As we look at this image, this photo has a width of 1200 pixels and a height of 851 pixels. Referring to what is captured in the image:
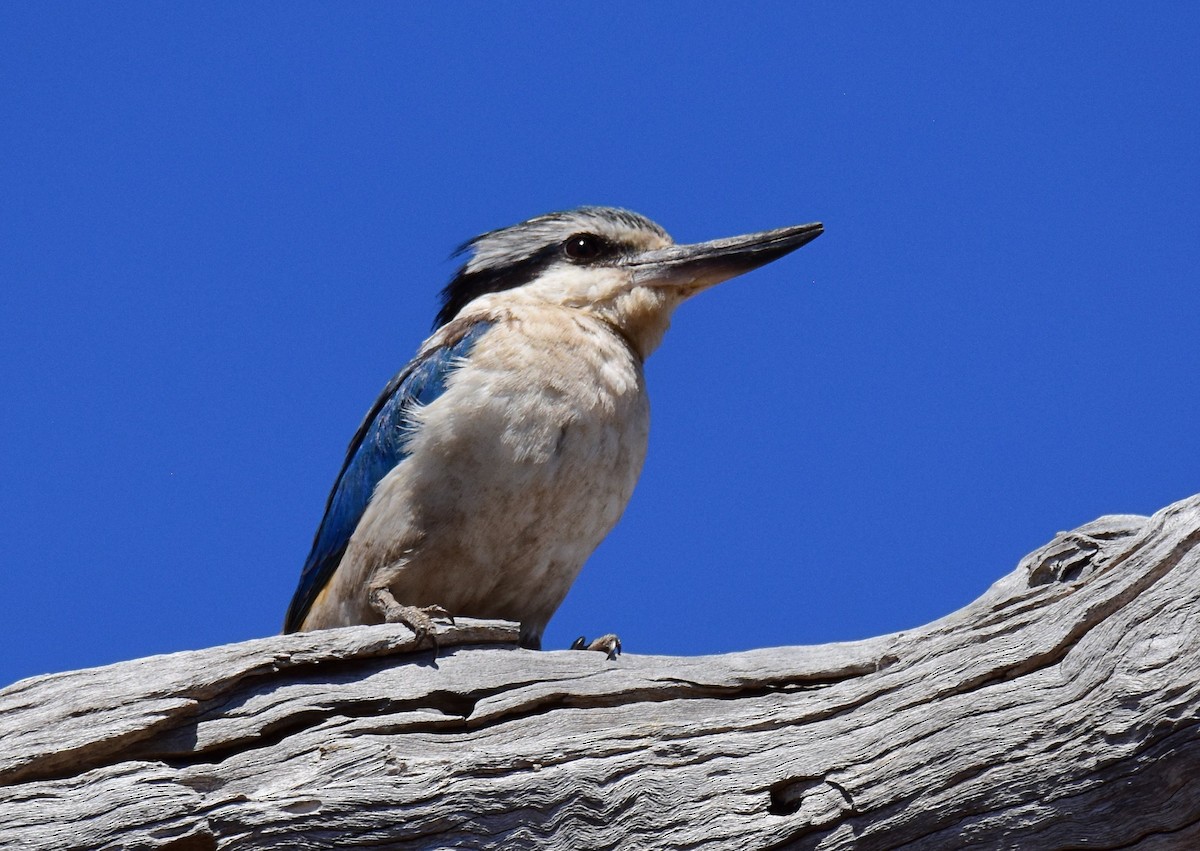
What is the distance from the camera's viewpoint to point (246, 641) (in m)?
5.88

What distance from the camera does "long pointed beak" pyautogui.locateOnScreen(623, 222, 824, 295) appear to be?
25.5 feet

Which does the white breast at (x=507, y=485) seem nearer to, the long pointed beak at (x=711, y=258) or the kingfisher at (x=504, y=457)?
the kingfisher at (x=504, y=457)

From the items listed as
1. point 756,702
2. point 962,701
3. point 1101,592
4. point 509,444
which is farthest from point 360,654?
point 1101,592

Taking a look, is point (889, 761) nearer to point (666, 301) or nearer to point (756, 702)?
point (756, 702)

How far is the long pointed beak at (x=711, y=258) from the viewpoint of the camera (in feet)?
25.5

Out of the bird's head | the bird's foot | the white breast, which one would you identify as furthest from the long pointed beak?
the bird's foot

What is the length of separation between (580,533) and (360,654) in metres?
1.39

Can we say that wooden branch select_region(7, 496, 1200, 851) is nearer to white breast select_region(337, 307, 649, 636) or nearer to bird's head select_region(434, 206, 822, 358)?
white breast select_region(337, 307, 649, 636)

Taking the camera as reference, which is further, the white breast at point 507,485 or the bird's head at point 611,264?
the bird's head at point 611,264

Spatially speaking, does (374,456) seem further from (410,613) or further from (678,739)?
(678,739)

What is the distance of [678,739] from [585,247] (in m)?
3.32

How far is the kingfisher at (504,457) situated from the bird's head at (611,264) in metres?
0.01

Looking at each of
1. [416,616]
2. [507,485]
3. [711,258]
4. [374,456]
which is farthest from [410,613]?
[711,258]

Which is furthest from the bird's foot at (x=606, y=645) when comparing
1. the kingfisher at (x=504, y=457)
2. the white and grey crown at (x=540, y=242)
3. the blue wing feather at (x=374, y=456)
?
the white and grey crown at (x=540, y=242)
